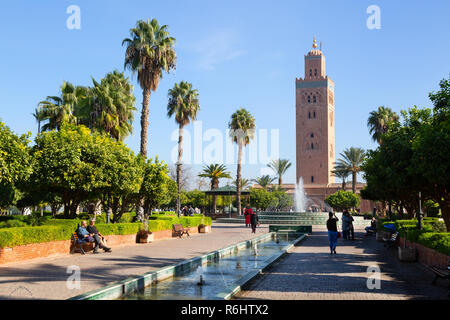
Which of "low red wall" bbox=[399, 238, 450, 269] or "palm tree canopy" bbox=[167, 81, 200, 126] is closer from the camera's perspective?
"low red wall" bbox=[399, 238, 450, 269]

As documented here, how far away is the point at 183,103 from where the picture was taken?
42000mm

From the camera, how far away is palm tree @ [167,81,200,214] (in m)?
A: 42.1

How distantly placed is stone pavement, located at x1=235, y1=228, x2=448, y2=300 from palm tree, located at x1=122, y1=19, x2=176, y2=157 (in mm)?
16687

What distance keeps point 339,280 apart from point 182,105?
110 ft

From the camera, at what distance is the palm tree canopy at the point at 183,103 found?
138 ft

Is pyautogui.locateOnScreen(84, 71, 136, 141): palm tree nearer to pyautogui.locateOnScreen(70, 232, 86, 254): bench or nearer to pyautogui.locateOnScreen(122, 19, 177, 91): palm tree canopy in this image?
pyautogui.locateOnScreen(122, 19, 177, 91): palm tree canopy

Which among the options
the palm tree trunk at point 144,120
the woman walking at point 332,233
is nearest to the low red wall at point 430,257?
the woman walking at point 332,233

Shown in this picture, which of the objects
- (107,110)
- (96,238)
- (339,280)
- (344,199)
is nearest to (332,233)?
(339,280)

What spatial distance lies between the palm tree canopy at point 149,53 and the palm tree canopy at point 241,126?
87.8 ft

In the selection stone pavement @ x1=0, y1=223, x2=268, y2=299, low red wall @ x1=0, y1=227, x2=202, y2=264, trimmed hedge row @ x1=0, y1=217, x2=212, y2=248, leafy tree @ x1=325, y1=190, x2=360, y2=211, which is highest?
leafy tree @ x1=325, y1=190, x2=360, y2=211

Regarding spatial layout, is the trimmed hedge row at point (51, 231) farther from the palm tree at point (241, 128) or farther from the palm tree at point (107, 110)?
the palm tree at point (241, 128)

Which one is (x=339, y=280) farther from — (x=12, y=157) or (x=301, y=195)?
(x=301, y=195)

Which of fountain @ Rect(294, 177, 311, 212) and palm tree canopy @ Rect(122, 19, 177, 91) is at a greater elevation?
palm tree canopy @ Rect(122, 19, 177, 91)

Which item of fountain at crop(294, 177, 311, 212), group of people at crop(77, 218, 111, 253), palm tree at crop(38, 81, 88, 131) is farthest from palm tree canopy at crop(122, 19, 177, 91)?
fountain at crop(294, 177, 311, 212)
